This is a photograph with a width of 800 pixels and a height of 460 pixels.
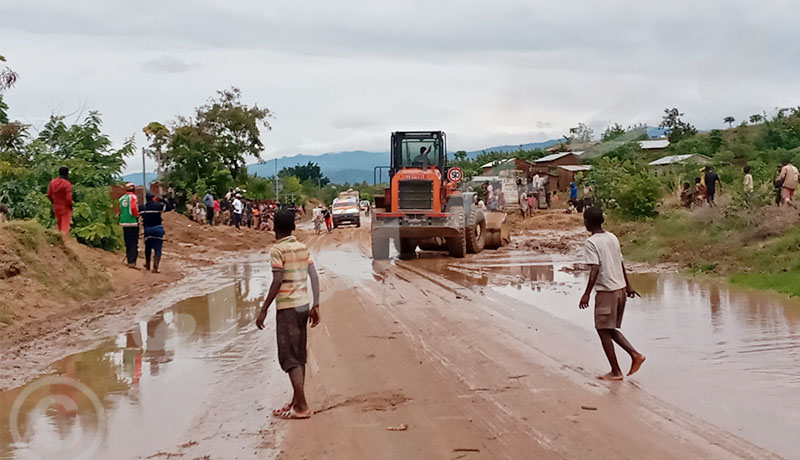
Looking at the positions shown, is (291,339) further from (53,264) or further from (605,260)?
(53,264)

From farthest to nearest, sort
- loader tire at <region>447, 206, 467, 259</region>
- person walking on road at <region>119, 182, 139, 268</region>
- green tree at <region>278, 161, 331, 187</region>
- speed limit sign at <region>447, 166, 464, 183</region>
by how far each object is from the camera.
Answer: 1. green tree at <region>278, 161, 331, 187</region>
2. speed limit sign at <region>447, 166, 464, 183</region>
3. loader tire at <region>447, 206, 467, 259</region>
4. person walking on road at <region>119, 182, 139, 268</region>

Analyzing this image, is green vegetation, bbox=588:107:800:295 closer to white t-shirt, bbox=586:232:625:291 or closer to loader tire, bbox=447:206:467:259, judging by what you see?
loader tire, bbox=447:206:467:259

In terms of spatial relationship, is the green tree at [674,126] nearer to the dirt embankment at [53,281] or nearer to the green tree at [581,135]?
the green tree at [581,135]

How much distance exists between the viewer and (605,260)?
8.11m

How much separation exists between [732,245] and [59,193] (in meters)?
14.1

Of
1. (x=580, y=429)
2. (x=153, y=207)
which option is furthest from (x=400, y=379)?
(x=153, y=207)

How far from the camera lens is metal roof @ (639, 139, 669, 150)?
6257 centimetres

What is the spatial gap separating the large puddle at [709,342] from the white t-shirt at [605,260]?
924 mm

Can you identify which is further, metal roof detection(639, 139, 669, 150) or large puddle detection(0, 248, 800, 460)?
metal roof detection(639, 139, 669, 150)

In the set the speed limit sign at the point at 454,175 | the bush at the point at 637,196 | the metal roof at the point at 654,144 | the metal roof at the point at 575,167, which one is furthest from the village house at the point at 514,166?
the speed limit sign at the point at 454,175

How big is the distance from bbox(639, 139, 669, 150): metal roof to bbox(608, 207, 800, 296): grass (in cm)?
4061

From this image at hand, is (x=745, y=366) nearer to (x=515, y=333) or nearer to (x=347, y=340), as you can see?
(x=515, y=333)

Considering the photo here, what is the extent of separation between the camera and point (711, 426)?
244 inches

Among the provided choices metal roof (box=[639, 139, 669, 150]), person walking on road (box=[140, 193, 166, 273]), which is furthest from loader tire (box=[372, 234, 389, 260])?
metal roof (box=[639, 139, 669, 150])
